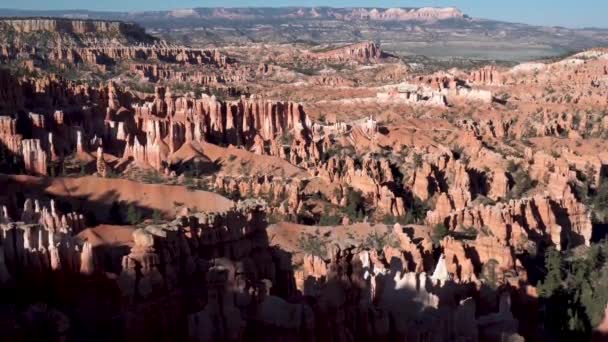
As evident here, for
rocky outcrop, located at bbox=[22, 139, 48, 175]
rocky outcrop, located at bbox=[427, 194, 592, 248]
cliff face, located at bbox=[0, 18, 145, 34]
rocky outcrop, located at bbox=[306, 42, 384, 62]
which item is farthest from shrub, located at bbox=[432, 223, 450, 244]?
rocky outcrop, located at bbox=[306, 42, 384, 62]

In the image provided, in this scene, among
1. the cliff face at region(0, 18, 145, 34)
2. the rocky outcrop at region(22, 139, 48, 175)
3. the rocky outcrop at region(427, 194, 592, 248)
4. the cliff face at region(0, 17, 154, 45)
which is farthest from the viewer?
the cliff face at region(0, 18, 145, 34)

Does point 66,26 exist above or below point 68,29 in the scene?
above

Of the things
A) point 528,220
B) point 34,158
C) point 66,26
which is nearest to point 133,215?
point 34,158

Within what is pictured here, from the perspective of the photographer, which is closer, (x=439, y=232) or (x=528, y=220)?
(x=439, y=232)

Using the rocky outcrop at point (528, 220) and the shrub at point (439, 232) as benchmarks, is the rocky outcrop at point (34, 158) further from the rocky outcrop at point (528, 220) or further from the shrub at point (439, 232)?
the shrub at point (439, 232)

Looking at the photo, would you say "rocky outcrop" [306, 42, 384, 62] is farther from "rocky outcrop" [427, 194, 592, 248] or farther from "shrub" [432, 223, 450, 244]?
"shrub" [432, 223, 450, 244]

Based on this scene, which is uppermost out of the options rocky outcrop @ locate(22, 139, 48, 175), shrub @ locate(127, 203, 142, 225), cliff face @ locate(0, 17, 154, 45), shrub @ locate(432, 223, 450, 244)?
cliff face @ locate(0, 17, 154, 45)

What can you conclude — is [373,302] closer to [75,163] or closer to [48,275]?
[48,275]

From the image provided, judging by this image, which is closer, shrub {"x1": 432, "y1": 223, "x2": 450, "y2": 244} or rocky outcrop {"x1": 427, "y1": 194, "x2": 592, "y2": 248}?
shrub {"x1": 432, "y1": 223, "x2": 450, "y2": 244}

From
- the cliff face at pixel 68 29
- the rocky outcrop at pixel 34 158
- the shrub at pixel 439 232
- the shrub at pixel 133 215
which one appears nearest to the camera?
the shrub at pixel 439 232

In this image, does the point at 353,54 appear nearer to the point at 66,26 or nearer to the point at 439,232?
the point at 66,26

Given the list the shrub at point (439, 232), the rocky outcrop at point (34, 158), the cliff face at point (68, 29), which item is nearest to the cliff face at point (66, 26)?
the cliff face at point (68, 29)
